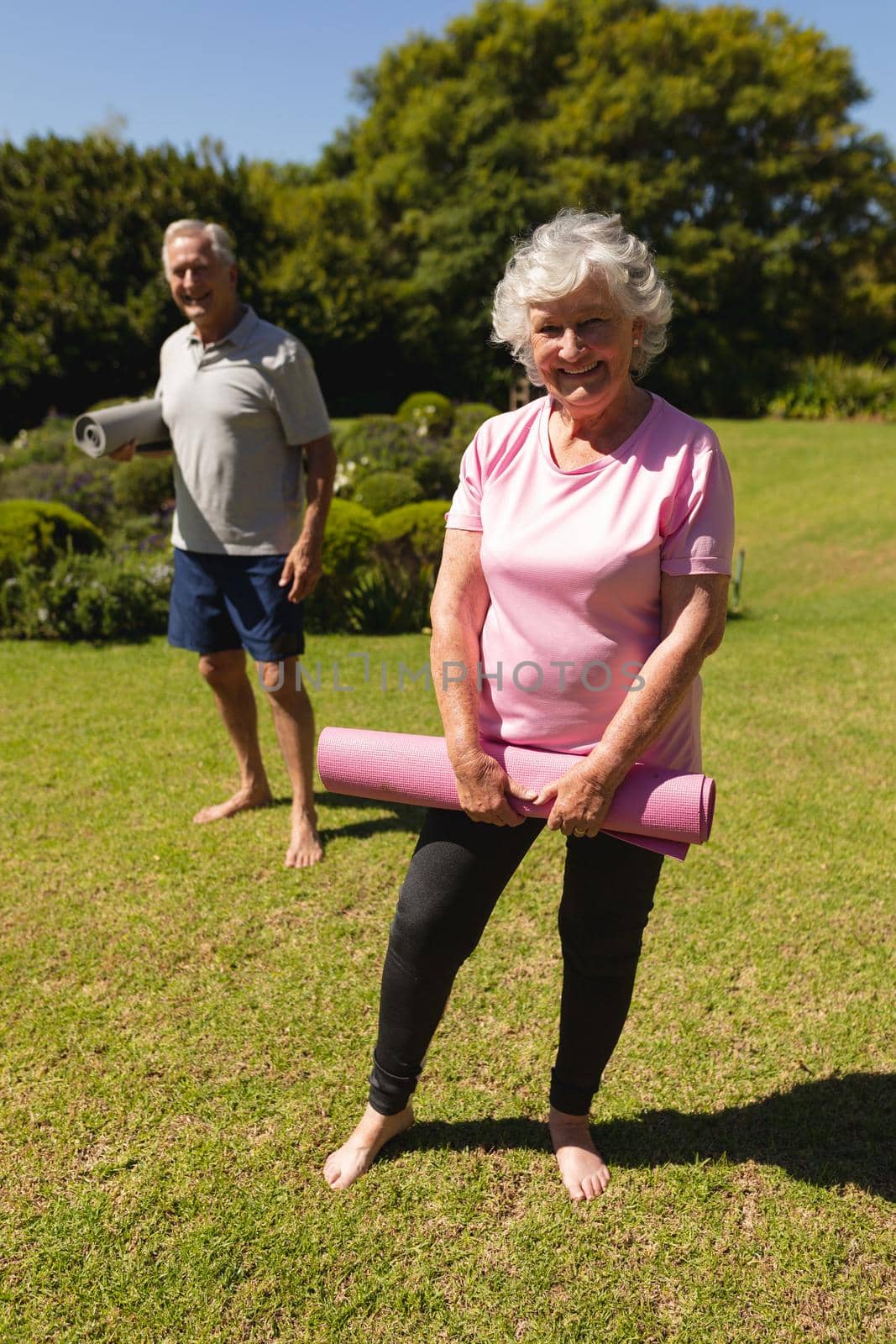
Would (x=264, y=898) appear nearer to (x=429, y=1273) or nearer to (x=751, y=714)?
(x=429, y=1273)

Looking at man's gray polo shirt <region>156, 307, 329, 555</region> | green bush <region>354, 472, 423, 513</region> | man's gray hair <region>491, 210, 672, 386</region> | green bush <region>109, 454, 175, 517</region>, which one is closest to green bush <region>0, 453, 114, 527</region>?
green bush <region>109, 454, 175, 517</region>

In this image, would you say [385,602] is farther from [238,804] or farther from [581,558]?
[581,558]

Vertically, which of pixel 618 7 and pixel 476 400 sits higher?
pixel 618 7

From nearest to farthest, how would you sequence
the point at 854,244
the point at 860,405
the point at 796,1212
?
the point at 796,1212, the point at 860,405, the point at 854,244

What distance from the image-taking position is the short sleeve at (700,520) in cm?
167

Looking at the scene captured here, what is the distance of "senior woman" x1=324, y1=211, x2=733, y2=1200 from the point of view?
169 cm

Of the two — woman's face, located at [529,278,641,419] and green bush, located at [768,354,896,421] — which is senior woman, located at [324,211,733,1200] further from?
green bush, located at [768,354,896,421]

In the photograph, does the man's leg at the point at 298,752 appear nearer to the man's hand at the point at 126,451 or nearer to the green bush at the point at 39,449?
the man's hand at the point at 126,451

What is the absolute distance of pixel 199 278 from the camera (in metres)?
3.12

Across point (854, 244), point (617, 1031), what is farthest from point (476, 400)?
point (617, 1031)

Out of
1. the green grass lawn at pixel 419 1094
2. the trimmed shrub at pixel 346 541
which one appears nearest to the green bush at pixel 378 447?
the trimmed shrub at pixel 346 541

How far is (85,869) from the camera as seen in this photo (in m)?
3.42

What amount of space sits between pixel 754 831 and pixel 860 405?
60.2ft

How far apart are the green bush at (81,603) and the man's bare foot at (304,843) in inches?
136
